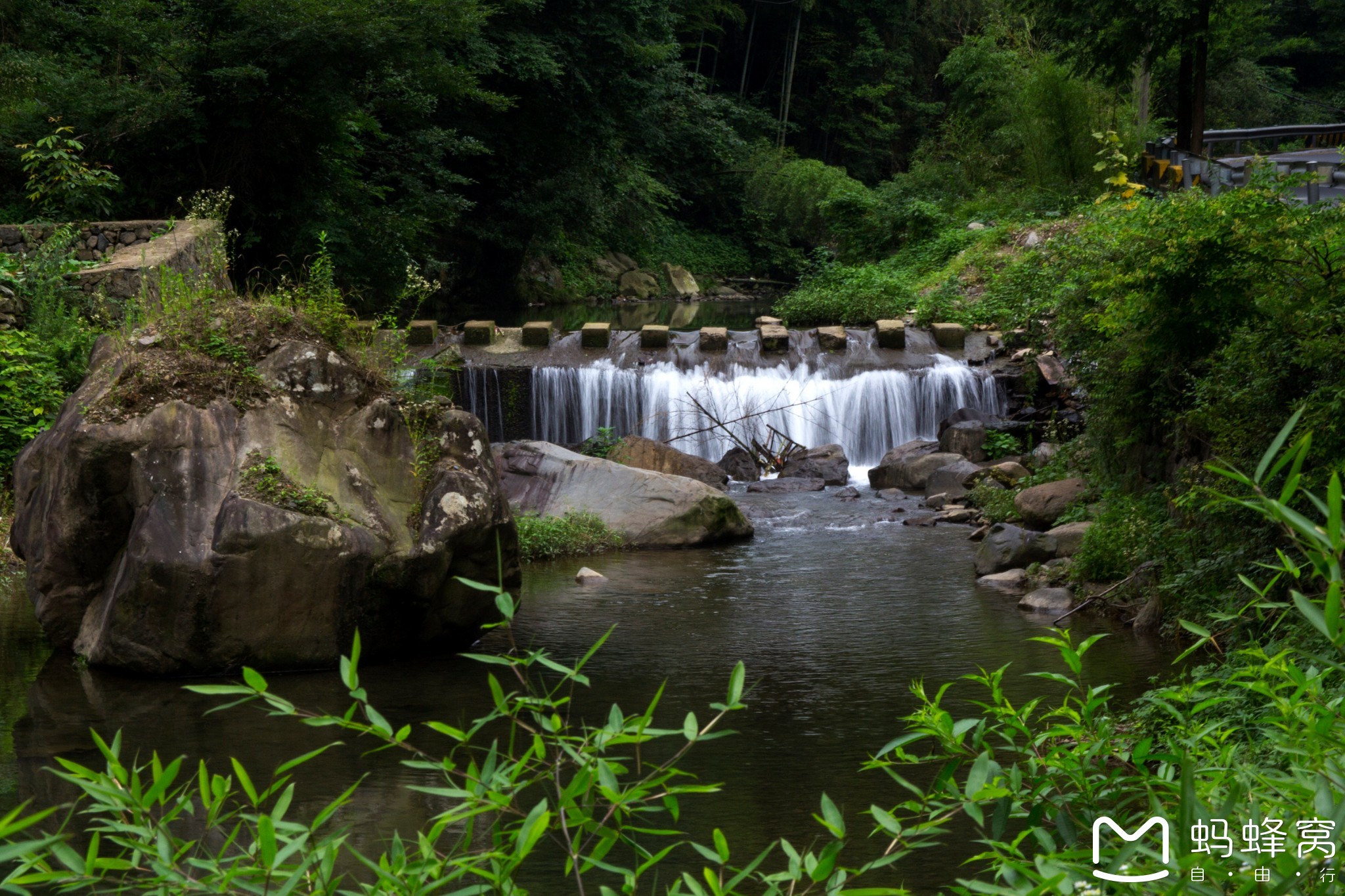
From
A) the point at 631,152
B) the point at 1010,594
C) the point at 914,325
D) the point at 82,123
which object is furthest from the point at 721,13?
the point at 1010,594

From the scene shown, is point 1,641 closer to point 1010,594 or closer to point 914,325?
point 1010,594

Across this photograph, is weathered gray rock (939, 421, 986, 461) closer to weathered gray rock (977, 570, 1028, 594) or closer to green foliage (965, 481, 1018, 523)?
green foliage (965, 481, 1018, 523)

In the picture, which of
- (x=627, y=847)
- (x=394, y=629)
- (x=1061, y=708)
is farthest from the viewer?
(x=394, y=629)

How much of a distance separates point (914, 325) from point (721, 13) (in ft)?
103

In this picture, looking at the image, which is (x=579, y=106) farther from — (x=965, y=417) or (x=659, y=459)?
(x=659, y=459)

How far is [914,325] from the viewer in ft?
62.4

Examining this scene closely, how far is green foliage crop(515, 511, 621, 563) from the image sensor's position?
1049cm

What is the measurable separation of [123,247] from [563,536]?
6.96 meters

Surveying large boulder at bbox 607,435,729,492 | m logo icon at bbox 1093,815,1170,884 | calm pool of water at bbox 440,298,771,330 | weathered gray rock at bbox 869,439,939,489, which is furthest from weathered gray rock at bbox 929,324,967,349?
m logo icon at bbox 1093,815,1170,884

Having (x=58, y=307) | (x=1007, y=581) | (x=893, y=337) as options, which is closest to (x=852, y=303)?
(x=893, y=337)

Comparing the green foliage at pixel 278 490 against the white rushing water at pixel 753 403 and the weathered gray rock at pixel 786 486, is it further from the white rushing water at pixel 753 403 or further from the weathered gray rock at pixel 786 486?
the white rushing water at pixel 753 403

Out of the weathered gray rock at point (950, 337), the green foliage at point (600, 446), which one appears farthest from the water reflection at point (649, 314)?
the green foliage at point (600, 446)

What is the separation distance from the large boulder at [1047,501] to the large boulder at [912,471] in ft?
9.44

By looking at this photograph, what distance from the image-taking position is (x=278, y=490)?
7.00 metres
